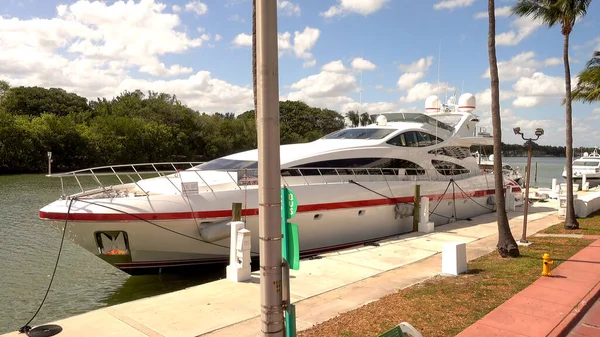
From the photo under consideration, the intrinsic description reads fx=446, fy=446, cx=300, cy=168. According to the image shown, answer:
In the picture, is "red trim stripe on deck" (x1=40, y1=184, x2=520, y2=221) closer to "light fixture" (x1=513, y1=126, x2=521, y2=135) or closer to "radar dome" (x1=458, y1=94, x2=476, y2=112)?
"light fixture" (x1=513, y1=126, x2=521, y2=135)

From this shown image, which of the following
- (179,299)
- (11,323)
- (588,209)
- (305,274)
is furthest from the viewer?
(588,209)

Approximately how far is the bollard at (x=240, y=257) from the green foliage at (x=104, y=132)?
45.7 m

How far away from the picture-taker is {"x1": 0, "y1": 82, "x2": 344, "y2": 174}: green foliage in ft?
153

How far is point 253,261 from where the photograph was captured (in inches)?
461

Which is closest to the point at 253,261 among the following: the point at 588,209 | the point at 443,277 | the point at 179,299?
the point at 179,299

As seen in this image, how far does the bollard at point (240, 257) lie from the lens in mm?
8414

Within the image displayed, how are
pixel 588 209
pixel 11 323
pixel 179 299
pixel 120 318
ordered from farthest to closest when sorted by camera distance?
pixel 588 209
pixel 11 323
pixel 179 299
pixel 120 318

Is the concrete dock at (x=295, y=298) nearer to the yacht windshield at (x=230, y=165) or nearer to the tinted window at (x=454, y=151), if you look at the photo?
the yacht windshield at (x=230, y=165)

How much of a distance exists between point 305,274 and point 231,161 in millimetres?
4742

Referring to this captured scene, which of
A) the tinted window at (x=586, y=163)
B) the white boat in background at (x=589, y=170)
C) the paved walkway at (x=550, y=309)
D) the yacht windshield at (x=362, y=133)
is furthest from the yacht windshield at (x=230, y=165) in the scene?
the tinted window at (x=586, y=163)

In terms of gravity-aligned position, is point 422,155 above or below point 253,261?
above

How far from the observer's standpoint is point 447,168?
17.3m

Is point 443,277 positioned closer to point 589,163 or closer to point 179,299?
point 179,299

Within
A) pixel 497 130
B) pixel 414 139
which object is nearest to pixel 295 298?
pixel 497 130
